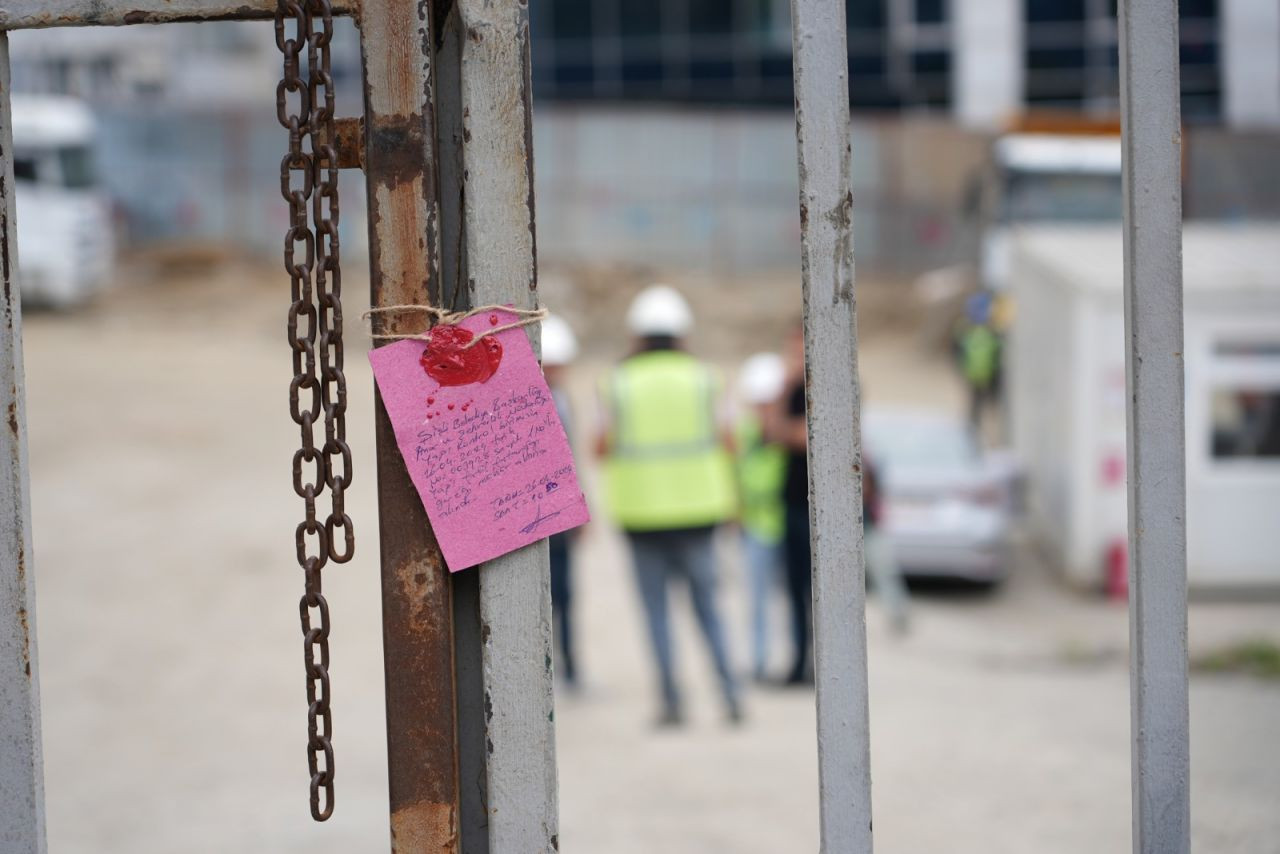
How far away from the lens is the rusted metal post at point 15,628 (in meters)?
1.63

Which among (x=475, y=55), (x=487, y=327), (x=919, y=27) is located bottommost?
(x=487, y=327)

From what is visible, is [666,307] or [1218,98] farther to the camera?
[1218,98]

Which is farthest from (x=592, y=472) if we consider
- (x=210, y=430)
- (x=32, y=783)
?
(x=32, y=783)

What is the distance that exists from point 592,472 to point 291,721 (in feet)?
26.8

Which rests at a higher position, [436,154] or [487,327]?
[436,154]

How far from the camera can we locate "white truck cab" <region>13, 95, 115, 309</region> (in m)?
22.1

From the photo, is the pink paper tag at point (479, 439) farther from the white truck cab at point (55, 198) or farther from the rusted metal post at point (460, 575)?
the white truck cab at point (55, 198)

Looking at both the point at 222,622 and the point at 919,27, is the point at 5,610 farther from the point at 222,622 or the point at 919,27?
the point at 919,27

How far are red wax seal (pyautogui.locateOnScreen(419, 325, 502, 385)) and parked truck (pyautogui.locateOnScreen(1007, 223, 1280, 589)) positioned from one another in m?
8.09

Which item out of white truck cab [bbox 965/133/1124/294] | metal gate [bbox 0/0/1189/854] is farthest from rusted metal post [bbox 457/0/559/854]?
white truck cab [bbox 965/133/1124/294]

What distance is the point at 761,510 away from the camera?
24.4 feet

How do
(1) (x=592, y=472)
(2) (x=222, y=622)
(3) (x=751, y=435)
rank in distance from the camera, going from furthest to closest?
(1) (x=592, y=472) → (2) (x=222, y=622) → (3) (x=751, y=435)

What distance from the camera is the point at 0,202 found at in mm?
1588

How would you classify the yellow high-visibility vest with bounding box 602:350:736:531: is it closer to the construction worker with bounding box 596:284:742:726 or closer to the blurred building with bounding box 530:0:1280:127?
the construction worker with bounding box 596:284:742:726
